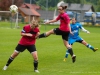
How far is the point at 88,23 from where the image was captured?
86875mm

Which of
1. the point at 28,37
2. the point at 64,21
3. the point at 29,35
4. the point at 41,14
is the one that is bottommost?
the point at 41,14

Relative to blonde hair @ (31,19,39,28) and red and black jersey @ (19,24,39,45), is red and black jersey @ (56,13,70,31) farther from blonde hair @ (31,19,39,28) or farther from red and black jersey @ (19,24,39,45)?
blonde hair @ (31,19,39,28)

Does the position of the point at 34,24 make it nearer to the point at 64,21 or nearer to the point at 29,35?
the point at 29,35

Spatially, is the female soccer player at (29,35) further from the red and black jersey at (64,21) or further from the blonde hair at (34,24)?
the red and black jersey at (64,21)

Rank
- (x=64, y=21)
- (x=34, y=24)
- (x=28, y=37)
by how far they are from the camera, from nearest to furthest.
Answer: (x=34, y=24), (x=28, y=37), (x=64, y=21)

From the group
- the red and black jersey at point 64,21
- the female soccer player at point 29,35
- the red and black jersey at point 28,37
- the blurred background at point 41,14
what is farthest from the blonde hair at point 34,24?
the blurred background at point 41,14

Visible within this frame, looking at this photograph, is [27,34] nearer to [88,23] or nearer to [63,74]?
[63,74]

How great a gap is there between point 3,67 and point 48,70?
175 centimetres

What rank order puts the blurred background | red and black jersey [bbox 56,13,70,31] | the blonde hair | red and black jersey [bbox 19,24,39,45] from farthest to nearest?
the blurred background < red and black jersey [bbox 56,13,70,31] < red and black jersey [bbox 19,24,39,45] < the blonde hair

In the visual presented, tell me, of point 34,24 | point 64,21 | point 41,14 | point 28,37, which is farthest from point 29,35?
point 41,14

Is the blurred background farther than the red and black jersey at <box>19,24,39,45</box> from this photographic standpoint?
Yes

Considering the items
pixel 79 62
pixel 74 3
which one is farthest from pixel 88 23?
pixel 79 62

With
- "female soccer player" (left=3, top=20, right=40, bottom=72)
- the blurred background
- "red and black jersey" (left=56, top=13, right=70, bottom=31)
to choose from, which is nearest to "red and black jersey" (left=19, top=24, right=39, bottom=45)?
"female soccer player" (left=3, top=20, right=40, bottom=72)

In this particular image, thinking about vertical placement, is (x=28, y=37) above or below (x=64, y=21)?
below
